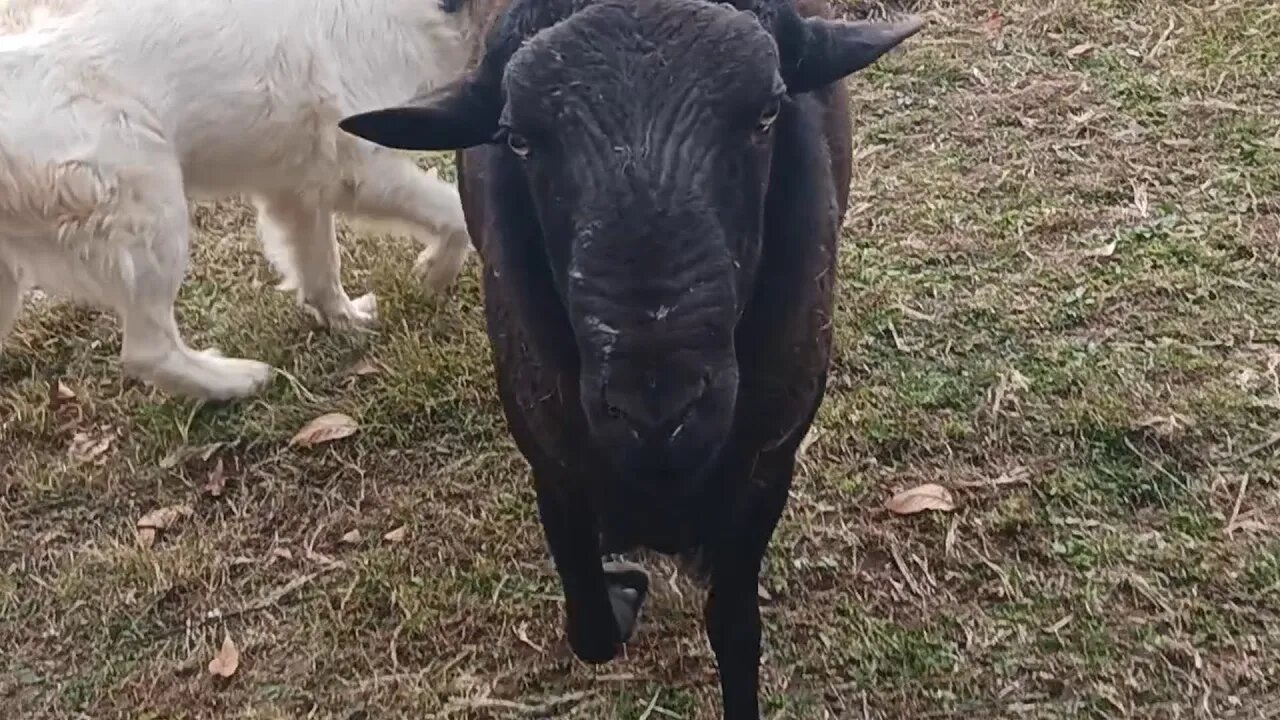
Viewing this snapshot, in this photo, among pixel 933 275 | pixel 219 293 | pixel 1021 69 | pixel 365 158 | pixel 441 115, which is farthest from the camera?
pixel 1021 69

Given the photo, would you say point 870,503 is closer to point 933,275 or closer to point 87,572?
point 933,275

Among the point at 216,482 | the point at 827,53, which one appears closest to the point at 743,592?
the point at 827,53

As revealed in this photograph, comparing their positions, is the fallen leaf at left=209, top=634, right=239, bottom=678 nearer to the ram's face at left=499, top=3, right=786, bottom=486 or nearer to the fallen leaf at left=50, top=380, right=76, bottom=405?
the fallen leaf at left=50, top=380, right=76, bottom=405

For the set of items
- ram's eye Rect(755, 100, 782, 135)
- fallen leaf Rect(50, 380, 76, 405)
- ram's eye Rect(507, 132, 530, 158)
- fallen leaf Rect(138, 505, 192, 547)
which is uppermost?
ram's eye Rect(755, 100, 782, 135)

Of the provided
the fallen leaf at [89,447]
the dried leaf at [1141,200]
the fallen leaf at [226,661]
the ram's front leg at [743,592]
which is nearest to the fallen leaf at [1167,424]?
the dried leaf at [1141,200]

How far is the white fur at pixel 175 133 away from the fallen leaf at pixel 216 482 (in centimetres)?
22

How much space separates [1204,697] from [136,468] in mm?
2653

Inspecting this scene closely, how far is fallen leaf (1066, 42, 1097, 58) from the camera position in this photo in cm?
482

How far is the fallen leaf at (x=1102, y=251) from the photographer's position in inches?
155

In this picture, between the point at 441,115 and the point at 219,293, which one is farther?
the point at 219,293

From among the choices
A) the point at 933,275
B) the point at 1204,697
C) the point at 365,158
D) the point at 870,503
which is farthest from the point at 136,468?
the point at 1204,697

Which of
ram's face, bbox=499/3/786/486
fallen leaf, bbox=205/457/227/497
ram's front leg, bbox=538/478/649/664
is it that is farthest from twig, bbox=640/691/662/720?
fallen leaf, bbox=205/457/227/497

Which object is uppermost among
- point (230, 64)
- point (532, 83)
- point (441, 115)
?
point (532, 83)

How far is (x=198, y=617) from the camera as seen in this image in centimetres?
324
